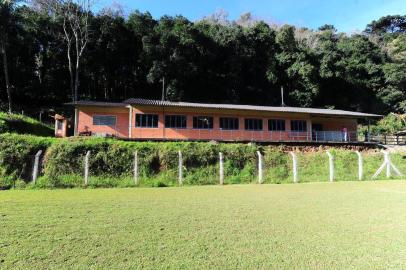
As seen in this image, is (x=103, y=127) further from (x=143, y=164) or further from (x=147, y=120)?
(x=143, y=164)

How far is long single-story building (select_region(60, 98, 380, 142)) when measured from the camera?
23984 mm

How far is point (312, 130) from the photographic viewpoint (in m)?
28.7

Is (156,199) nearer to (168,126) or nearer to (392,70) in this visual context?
(168,126)

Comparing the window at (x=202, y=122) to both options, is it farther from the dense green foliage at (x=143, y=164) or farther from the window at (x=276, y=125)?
the dense green foliage at (x=143, y=164)

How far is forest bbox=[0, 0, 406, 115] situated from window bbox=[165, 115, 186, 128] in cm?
1035

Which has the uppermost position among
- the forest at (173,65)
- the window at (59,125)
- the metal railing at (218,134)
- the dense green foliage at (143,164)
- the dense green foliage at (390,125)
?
the forest at (173,65)

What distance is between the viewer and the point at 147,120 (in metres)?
24.4

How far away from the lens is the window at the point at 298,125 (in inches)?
1066

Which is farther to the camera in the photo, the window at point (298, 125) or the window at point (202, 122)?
the window at point (298, 125)

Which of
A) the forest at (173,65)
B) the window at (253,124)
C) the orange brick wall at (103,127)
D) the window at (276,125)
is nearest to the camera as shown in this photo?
the orange brick wall at (103,127)

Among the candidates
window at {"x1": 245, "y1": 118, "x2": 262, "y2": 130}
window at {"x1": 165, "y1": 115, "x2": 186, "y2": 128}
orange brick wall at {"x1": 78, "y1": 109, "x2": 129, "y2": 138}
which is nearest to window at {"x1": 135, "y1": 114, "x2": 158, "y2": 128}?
window at {"x1": 165, "y1": 115, "x2": 186, "y2": 128}

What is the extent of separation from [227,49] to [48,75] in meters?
19.1

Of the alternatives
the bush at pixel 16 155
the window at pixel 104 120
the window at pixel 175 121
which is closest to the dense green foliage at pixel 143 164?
the bush at pixel 16 155

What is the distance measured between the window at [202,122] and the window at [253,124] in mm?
2747
